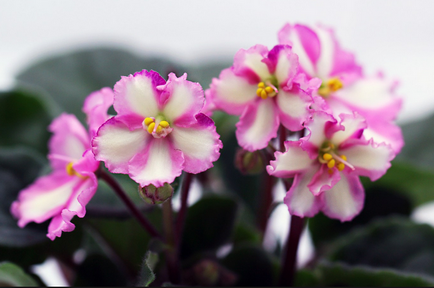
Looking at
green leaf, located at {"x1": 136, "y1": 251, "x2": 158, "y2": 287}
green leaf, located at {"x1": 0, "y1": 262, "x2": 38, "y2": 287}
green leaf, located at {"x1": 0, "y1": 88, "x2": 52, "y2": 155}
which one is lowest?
green leaf, located at {"x1": 0, "y1": 88, "x2": 52, "y2": 155}

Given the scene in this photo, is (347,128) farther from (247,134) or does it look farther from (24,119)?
(24,119)

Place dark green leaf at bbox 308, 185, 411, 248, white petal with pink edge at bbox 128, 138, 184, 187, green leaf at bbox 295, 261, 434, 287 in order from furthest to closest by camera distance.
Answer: dark green leaf at bbox 308, 185, 411, 248 < green leaf at bbox 295, 261, 434, 287 < white petal with pink edge at bbox 128, 138, 184, 187

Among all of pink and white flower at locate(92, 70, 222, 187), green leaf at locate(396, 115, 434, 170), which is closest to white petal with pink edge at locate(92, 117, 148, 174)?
pink and white flower at locate(92, 70, 222, 187)

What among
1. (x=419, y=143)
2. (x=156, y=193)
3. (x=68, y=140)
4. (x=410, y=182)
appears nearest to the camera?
(x=156, y=193)

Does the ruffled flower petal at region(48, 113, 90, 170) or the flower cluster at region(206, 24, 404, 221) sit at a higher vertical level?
the flower cluster at region(206, 24, 404, 221)

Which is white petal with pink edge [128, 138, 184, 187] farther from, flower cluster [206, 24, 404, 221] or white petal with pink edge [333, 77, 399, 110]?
white petal with pink edge [333, 77, 399, 110]

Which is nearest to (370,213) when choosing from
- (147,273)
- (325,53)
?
(325,53)

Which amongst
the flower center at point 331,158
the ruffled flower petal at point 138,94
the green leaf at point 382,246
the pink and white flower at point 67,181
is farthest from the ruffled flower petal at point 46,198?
the green leaf at point 382,246
